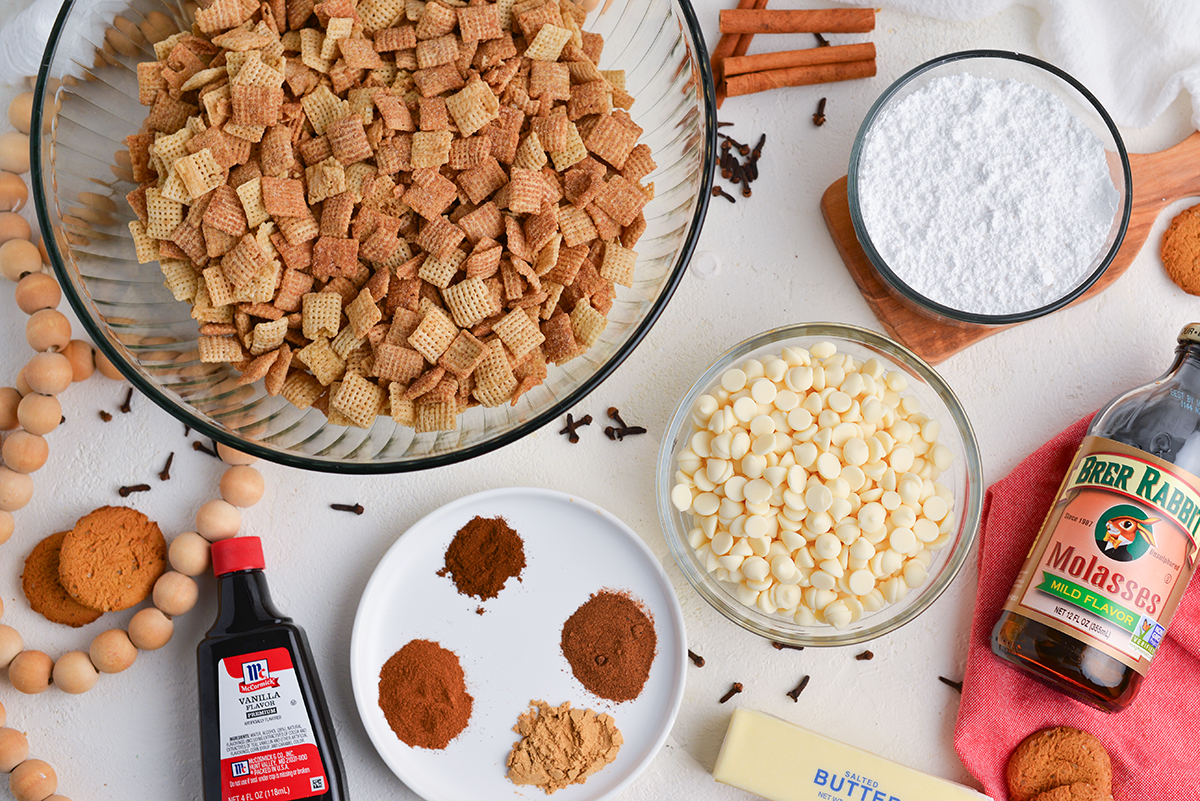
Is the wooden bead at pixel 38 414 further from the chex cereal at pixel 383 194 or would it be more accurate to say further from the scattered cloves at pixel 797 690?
the scattered cloves at pixel 797 690

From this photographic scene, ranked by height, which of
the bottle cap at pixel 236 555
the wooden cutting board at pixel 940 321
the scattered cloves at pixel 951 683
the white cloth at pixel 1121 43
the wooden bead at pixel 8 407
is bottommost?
the bottle cap at pixel 236 555

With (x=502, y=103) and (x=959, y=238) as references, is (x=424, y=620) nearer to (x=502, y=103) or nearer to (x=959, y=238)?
(x=502, y=103)

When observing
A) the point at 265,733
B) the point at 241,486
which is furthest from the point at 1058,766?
the point at 241,486

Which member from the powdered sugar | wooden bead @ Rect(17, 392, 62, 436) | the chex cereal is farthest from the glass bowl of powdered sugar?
wooden bead @ Rect(17, 392, 62, 436)

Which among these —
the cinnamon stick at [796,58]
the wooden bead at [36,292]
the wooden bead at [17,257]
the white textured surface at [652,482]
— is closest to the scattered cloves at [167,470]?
the white textured surface at [652,482]

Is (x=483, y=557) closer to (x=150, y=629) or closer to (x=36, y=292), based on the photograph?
(x=150, y=629)

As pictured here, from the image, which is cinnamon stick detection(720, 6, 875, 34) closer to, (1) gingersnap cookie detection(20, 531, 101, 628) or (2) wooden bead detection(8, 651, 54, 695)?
(1) gingersnap cookie detection(20, 531, 101, 628)
